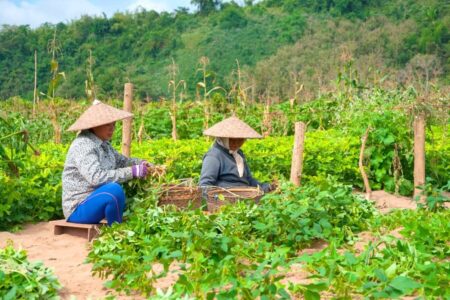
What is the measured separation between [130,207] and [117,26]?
46.5 metres

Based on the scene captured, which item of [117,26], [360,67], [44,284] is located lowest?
[44,284]

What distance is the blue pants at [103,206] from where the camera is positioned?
5.38m

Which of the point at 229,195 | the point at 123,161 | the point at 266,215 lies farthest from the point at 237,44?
the point at 266,215

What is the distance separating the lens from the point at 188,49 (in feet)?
169

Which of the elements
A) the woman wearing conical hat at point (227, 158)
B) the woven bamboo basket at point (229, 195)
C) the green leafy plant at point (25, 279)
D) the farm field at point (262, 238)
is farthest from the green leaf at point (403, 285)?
the woman wearing conical hat at point (227, 158)

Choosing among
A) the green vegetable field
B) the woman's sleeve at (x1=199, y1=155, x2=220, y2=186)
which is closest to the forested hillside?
the green vegetable field

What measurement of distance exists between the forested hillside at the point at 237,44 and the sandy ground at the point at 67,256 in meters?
23.0

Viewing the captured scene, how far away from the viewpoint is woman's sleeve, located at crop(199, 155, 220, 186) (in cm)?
620

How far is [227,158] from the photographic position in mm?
6375

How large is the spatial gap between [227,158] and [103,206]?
1.47 metres

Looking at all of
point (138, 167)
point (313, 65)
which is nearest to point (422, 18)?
point (313, 65)

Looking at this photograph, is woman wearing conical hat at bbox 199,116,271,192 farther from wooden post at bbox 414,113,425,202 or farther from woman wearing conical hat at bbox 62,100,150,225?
wooden post at bbox 414,113,425,202

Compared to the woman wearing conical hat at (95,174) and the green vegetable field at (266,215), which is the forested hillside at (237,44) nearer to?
the green vegetable field at (266,215)

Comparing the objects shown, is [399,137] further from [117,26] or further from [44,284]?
[117,26]
